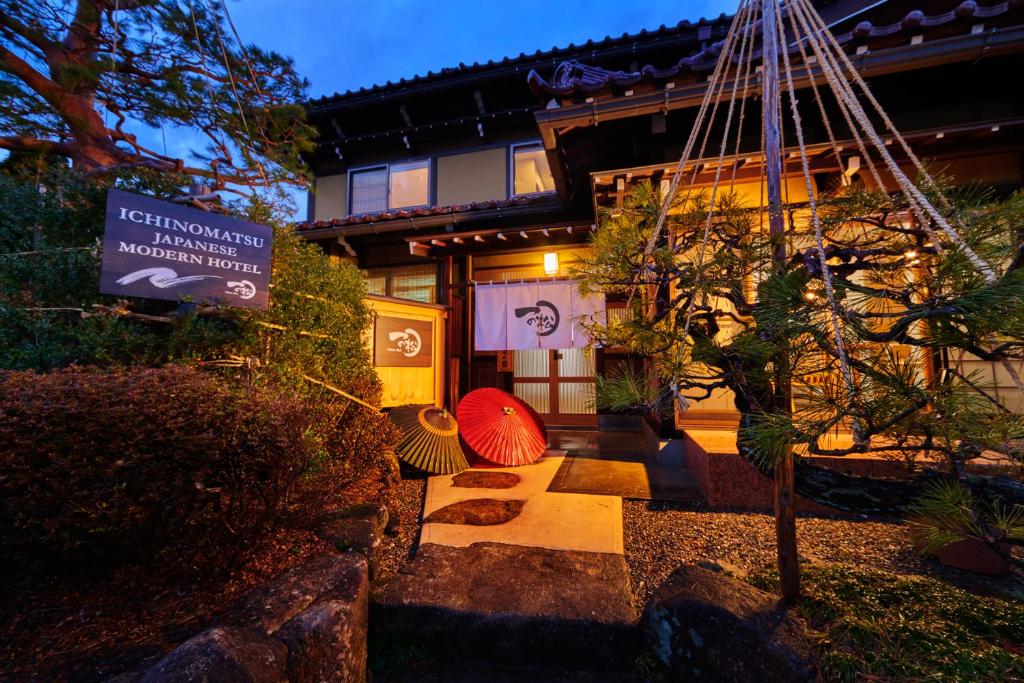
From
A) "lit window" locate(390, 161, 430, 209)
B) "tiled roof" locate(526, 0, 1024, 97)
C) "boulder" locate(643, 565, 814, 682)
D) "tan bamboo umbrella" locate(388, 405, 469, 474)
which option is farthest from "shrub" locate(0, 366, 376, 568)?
"lit window" locate(390, 161, 430, 209)

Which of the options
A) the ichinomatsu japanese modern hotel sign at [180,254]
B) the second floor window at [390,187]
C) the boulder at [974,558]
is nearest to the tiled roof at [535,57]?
the second floor window at [390,187]

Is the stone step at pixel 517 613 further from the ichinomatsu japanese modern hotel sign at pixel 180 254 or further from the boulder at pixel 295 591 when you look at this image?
the ichinomatsu japanese modern hotel sign at pixel 180 254

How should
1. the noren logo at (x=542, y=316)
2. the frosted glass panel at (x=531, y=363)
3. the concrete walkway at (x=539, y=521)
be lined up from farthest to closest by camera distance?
the frosted glass panel at (x=531, y=363) → the noren logo at (x=542, y=316) → the concrete walkway at (x=539, y=521)

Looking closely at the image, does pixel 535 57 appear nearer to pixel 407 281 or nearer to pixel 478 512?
pixel 407 281

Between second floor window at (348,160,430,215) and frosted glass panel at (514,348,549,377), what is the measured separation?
15.1 ft

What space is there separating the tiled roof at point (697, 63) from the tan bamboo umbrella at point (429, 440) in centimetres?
460

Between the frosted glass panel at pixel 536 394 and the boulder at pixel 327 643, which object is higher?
the frosted glass panel at pixel 536 394

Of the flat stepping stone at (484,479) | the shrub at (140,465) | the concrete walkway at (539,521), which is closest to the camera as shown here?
the shrub at (140,465)

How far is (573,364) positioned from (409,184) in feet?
20.5

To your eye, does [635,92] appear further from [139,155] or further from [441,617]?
[139,155]

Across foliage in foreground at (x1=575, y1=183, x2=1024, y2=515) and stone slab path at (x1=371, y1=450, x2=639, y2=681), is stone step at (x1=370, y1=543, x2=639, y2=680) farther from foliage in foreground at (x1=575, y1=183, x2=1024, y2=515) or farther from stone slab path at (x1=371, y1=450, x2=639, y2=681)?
foliage in foreground at (x1=575, y1=183, x2=1024, y2=515)

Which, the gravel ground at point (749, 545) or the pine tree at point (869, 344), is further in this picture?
the gravel ground at point (749, 545)

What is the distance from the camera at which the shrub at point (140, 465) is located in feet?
6.16

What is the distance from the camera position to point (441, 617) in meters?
2.33
